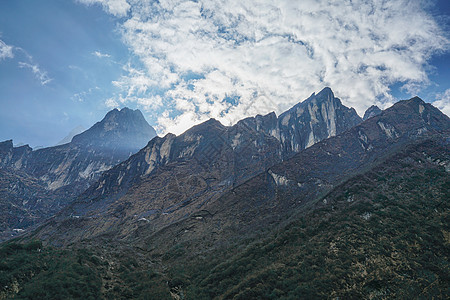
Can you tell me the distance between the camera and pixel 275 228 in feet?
184

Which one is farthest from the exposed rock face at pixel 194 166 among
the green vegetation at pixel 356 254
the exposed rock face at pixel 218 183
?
the green vegetation at pixel 356 254

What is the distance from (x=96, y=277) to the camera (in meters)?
33.2

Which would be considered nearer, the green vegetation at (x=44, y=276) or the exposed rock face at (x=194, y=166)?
the green vegetation at (x=44, y=276)

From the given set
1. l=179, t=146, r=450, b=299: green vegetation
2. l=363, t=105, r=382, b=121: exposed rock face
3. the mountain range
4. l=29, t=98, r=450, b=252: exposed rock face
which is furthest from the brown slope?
l=363, t=105, r=382, b=121: exposed rock face

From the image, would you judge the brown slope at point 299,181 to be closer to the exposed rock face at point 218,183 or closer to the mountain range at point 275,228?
the exposed rock face at point 218,183

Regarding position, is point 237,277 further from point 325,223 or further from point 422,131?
point 422,131

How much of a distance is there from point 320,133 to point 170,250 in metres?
152

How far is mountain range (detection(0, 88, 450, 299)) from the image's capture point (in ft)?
91.7

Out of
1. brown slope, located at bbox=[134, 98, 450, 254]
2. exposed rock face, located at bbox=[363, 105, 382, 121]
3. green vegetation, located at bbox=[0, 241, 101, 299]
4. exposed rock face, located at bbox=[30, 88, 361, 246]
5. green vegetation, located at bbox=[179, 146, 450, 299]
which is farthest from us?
exposed rock face, located at bbox=[363, 105, 382, 121]

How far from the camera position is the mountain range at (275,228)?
91.7 ft

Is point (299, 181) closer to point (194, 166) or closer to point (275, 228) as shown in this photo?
point (275, 228)

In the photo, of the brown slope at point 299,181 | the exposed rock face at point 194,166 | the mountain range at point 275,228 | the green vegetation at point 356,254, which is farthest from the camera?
the exposed rock face at point 194,166

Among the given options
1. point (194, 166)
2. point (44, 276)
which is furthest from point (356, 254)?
point (194, 166)

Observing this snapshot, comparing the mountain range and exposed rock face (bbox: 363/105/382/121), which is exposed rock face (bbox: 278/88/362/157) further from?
the mountain range
